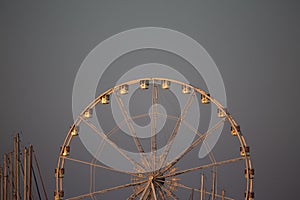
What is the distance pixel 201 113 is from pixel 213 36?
2436 millimetres

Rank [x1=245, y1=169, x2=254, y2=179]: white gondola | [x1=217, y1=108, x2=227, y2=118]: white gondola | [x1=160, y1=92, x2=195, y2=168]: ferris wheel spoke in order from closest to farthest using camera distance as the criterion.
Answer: [x1=245, y1=169, x2=254, y2=179]: white gondola
[x1=217, y1=108, x2=227, y2=118]: white gondola
[x1=160, y1=92, x2=195, y2=168]: ferris wheel spoke

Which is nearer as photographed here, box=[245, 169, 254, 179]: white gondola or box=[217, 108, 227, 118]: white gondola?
box=[245, 169, 254, 179]: white gondola

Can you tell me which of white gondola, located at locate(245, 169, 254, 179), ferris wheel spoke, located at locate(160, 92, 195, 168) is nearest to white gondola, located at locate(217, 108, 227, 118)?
ferris wheel spoke, located at locate(160, 92, 195, 168)

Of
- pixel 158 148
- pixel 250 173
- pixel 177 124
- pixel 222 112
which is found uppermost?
pixel 222 112

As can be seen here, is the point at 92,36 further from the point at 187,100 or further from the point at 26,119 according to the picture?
the point at 187,100

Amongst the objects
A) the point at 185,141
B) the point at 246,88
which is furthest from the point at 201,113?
the point at 185,141

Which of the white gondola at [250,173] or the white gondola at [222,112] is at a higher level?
the white gondola at [222,112]

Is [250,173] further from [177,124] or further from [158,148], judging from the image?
[158,148]

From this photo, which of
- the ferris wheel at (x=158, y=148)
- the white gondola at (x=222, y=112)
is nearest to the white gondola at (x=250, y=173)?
the white gondola at (x=222, y=112)

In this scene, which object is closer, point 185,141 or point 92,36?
point 185,141

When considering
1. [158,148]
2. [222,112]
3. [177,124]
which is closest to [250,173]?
[222,112]

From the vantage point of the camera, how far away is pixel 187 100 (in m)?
14.6

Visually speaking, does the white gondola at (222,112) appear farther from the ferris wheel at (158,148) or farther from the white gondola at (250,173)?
the ferris wheel at (158,148)

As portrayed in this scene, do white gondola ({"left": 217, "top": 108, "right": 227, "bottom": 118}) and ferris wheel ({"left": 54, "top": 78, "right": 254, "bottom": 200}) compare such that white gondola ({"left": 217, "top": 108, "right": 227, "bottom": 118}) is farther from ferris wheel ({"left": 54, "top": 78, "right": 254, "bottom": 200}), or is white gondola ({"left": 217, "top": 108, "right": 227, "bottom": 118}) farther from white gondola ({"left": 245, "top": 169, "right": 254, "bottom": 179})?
ferris wheel ({"left": 54, "top": 78, "right": 254, "bottom": 200})
